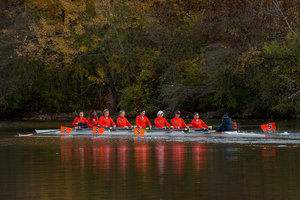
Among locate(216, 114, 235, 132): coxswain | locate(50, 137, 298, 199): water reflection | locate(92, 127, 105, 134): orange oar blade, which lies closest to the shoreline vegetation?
locate(216, 114, 235, 132): coxswain

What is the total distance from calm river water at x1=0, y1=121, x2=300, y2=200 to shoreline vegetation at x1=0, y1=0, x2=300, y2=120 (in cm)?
2037

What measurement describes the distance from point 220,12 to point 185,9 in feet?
16.6

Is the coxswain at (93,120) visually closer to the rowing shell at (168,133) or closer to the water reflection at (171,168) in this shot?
the rowing shell at (168,133)

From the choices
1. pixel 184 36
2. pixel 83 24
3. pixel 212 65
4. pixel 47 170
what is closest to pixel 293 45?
pixel 212 65

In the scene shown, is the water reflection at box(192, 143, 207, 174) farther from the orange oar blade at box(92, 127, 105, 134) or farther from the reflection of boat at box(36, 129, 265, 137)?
the orange oar blade at box(92, 127, 105, 134)

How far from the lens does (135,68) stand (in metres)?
43.7

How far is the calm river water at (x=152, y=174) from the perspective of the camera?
7.79m

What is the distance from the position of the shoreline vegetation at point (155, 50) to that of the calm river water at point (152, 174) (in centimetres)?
2037

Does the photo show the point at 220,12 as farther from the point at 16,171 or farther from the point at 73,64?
the point at 16,171

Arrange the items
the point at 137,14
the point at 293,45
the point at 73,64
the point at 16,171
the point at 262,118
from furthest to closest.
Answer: the point at 73,64
the point at 137,14
the point at 262,118
the point at 293,45
the point at 16,171

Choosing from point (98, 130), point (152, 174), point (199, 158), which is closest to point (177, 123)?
point (98, 130)

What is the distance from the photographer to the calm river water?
307 inches

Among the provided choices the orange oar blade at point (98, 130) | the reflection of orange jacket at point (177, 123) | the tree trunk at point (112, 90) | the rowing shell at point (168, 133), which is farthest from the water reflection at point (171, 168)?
the tree trunk at point (112, 90)

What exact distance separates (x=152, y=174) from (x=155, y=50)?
33.3 meters
